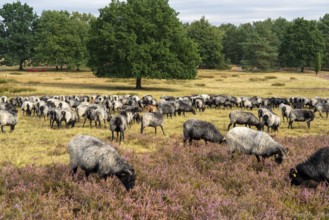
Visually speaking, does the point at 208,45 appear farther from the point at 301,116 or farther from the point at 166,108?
the point at 301,116

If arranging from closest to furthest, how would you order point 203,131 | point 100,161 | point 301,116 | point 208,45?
1. point 100,161
2. point 203,131
3. point 301,116
4. point 208,45

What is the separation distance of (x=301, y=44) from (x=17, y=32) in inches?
3307

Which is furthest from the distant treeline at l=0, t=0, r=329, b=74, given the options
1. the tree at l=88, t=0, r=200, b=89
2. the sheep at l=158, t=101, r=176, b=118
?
the sheep at l=158, t=101, r=176, b=118

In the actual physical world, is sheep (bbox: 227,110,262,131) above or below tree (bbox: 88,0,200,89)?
below

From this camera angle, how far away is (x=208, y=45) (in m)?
113

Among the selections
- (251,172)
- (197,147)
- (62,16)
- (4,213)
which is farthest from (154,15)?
(62,16)

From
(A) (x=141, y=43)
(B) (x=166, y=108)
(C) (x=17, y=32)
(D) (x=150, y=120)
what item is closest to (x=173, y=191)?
(D) (x=150, y=120)

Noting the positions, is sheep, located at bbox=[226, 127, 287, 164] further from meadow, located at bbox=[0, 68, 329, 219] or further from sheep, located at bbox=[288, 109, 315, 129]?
sheep, located at bbox=[288, 109, 315, 129]

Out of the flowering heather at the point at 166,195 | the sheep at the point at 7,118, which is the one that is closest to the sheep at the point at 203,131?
the flowering heather at the point at 166,195

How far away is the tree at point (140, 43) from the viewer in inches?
1854

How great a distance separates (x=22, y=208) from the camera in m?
6.76

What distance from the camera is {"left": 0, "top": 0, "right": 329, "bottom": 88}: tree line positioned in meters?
47.9

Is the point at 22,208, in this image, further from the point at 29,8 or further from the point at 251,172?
the point at 29,8

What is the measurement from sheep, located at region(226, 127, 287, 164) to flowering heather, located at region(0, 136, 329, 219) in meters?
0.69
